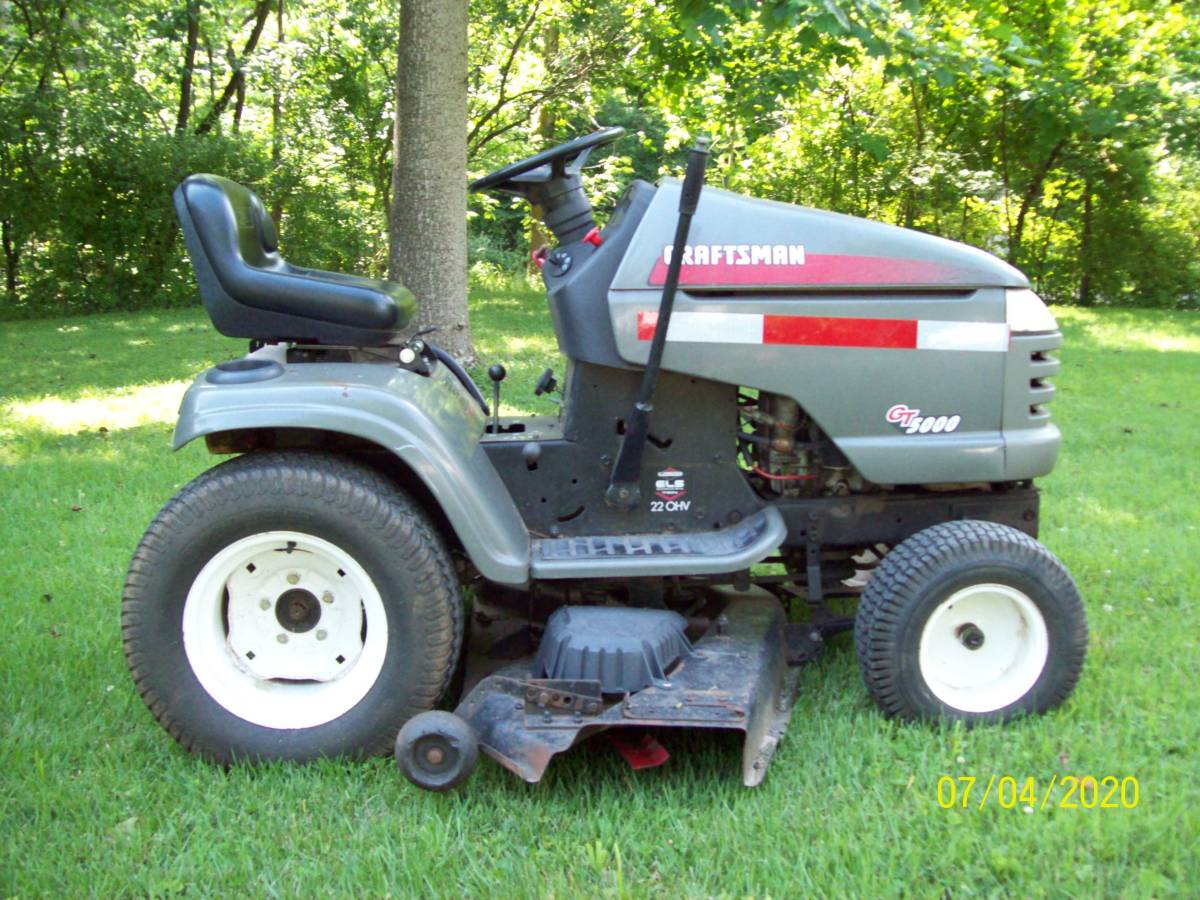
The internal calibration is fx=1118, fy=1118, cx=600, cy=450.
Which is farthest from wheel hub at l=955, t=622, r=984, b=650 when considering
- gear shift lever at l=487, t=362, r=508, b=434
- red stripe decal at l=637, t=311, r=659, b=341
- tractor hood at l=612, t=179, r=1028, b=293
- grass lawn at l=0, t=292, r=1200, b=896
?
gear shift lever at l=487, t=362, r=508, b=434

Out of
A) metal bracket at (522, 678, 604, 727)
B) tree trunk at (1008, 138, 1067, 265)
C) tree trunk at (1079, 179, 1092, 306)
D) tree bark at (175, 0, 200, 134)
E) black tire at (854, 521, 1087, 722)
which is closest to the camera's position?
metal bracket at (522, 678, 604, 727)

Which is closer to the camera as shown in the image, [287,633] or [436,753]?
[436,753]

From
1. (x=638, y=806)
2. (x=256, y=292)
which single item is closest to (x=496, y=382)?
(x=256, y=292)

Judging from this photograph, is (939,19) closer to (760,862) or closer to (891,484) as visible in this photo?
(891,484)

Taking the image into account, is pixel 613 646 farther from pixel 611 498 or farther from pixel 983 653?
pixel 983 653

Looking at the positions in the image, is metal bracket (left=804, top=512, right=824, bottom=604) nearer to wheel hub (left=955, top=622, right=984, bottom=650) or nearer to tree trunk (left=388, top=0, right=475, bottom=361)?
wheel hub (left=955, top=622, right=984, bottom=650)

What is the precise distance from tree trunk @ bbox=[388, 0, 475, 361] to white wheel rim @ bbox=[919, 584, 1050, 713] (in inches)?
199

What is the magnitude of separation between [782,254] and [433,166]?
482cm

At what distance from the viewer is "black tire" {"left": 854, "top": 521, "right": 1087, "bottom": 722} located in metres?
2.90

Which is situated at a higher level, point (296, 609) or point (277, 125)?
point (277, 125)

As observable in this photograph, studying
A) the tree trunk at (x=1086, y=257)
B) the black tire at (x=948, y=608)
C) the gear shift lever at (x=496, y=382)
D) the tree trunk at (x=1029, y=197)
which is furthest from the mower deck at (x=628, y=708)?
the tree trunk at (x=1086, y=257)

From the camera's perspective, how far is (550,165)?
3.19 metres
